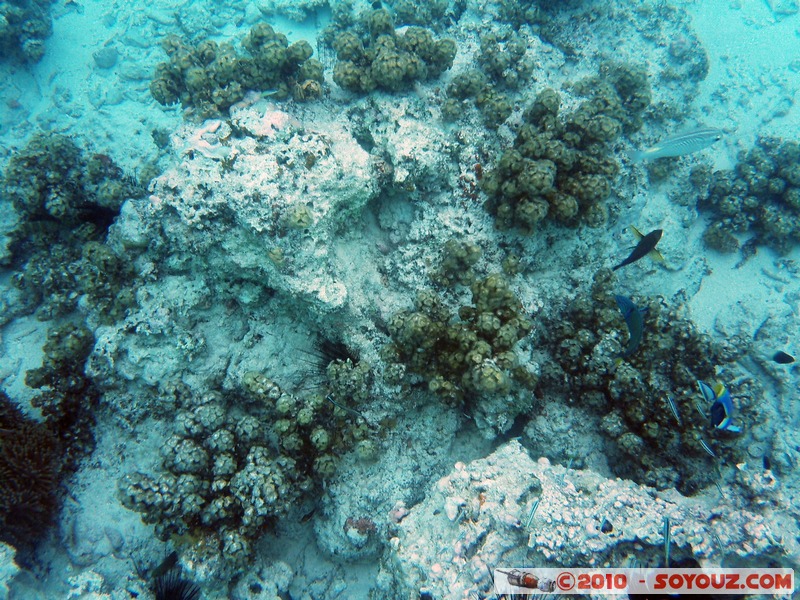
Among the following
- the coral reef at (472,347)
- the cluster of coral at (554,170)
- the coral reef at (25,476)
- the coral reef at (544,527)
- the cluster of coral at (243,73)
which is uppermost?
the cluster of coral at (243,73)

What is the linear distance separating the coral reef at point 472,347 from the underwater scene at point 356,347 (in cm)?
3

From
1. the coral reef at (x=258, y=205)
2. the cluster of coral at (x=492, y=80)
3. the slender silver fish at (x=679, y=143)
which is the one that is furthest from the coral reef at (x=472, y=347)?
the slender silver fish at (x=679, y=143)

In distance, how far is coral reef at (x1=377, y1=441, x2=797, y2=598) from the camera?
9.98 feet

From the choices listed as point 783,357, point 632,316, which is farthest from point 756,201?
point 632,316

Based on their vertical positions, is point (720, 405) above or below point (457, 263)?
below

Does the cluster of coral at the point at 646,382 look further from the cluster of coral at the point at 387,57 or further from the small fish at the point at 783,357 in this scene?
the cluster of coral at the point at 387,57

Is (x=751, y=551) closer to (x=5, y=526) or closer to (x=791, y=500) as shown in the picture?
(x=791, y=500)

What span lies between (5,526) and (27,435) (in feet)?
3.00

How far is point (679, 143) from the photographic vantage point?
17.1ft

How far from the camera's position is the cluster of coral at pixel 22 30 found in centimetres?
820

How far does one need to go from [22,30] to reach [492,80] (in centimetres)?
999

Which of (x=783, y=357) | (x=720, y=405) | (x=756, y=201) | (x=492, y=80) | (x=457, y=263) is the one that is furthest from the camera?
Result: (x=756, y=201)

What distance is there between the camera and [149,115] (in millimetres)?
8219

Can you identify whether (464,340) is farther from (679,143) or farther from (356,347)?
(679,143)
